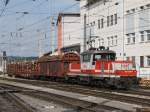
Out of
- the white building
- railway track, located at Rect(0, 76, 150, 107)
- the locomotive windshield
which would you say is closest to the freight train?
the locomotive windshield

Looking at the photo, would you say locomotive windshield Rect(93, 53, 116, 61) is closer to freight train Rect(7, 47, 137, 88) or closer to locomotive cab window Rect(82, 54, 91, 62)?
freight train Rect(7, 47, 137, 88)

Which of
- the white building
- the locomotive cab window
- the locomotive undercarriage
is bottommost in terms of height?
the locomotive undercarriage

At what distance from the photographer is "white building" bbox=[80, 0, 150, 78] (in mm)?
53219

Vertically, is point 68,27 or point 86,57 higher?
point 68,27

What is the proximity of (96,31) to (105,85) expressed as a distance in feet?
110

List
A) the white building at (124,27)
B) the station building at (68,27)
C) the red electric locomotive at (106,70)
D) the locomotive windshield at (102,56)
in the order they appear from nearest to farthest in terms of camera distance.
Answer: the red electric locomotive at (106,70)
the locomotive windshield at (102,56)
the white building at (124,27)
the station building at (68,27)

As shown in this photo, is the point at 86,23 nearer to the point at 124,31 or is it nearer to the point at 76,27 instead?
the point at 124,31

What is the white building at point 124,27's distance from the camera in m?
53.2

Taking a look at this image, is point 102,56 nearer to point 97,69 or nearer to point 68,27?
point 97,69

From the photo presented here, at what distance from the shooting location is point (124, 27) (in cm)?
5847

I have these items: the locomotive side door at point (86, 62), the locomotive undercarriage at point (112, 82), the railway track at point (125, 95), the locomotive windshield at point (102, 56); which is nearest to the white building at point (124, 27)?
the locomotive side door at point (86, 62)

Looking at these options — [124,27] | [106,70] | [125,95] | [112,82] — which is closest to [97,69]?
[106,70]

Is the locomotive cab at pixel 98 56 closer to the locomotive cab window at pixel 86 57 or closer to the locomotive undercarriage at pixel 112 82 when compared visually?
the locomotive cab window at pixel 86 57

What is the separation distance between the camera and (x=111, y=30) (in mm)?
62812
